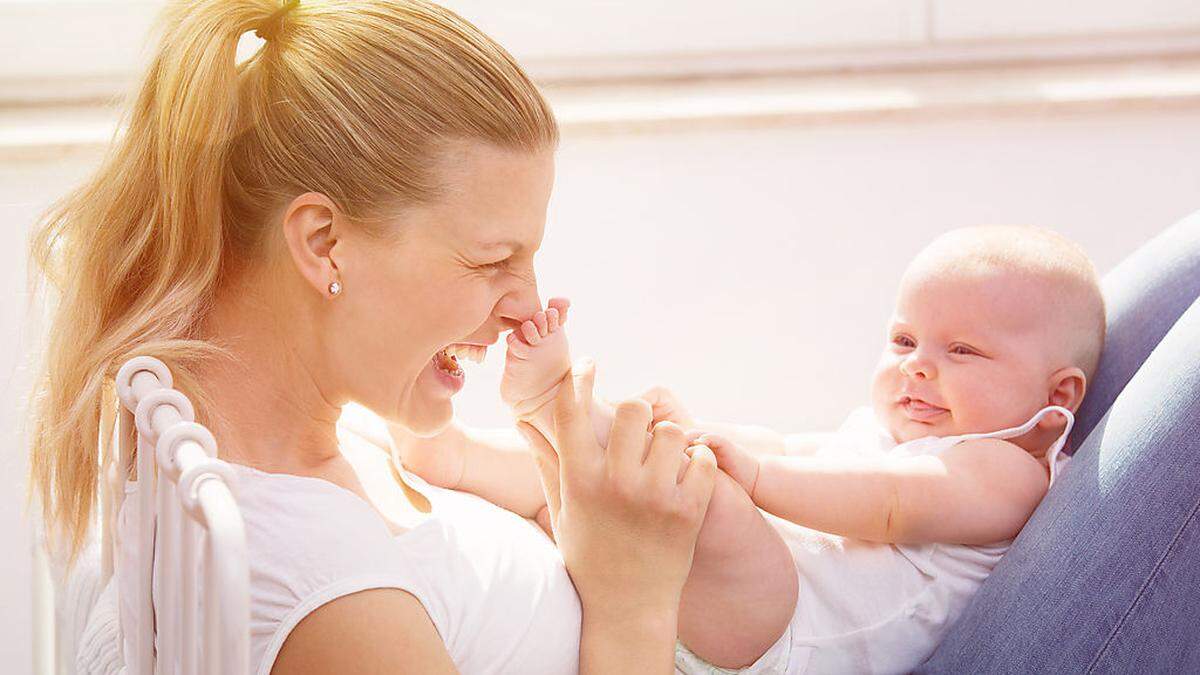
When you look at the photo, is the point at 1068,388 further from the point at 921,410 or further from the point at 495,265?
the point at 495,265

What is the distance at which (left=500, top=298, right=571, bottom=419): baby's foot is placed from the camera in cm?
131

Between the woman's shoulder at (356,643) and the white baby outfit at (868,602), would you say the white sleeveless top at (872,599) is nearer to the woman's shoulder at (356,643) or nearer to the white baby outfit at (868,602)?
the white baby outfit at (868,602)

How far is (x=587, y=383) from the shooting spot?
1362mm

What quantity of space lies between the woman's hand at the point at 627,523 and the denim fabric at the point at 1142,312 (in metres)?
0.56

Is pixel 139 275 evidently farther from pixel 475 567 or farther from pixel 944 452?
pixel 944 452

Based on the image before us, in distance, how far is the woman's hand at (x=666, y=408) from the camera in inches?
60.1

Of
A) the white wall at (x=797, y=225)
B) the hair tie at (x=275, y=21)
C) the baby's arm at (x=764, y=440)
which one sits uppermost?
the white wall at (x=797, y=225)

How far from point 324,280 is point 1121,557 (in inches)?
29.7

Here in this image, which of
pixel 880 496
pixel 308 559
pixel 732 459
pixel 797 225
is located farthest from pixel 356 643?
pixel 797 225

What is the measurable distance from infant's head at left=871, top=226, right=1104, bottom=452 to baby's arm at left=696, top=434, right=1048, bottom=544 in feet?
0.41

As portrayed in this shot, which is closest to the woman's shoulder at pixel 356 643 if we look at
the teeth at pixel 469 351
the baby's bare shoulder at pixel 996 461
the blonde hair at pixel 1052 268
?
the teeth at pixel 469 351

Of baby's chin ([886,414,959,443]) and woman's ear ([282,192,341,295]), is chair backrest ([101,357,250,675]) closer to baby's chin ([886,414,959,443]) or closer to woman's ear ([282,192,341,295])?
woman's ear ([282,192,341,295])

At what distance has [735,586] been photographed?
136 centimetres

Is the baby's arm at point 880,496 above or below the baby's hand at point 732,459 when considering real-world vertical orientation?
below
